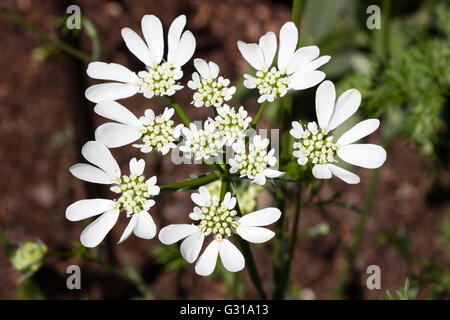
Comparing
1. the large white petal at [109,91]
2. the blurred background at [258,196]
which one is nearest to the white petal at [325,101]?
the large white petal at [109,91]

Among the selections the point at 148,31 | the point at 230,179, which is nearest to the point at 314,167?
the point at 230,179

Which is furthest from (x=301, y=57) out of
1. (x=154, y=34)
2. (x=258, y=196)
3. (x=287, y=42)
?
(x=258, y=196)

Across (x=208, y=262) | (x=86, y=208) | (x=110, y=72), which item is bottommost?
(x=208, y=262)

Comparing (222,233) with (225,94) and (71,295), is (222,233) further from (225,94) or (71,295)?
(71,295)

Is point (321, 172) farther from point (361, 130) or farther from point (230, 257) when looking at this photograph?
point (230, 257)

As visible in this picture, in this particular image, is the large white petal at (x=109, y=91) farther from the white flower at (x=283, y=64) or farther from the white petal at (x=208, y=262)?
the white petal at (x=208, y=262)

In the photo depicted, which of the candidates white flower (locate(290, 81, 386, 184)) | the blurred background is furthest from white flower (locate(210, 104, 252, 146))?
the blurred background

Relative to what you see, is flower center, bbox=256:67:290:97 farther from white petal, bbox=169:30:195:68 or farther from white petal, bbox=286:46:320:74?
white petal, bbox=169:30:195:68
